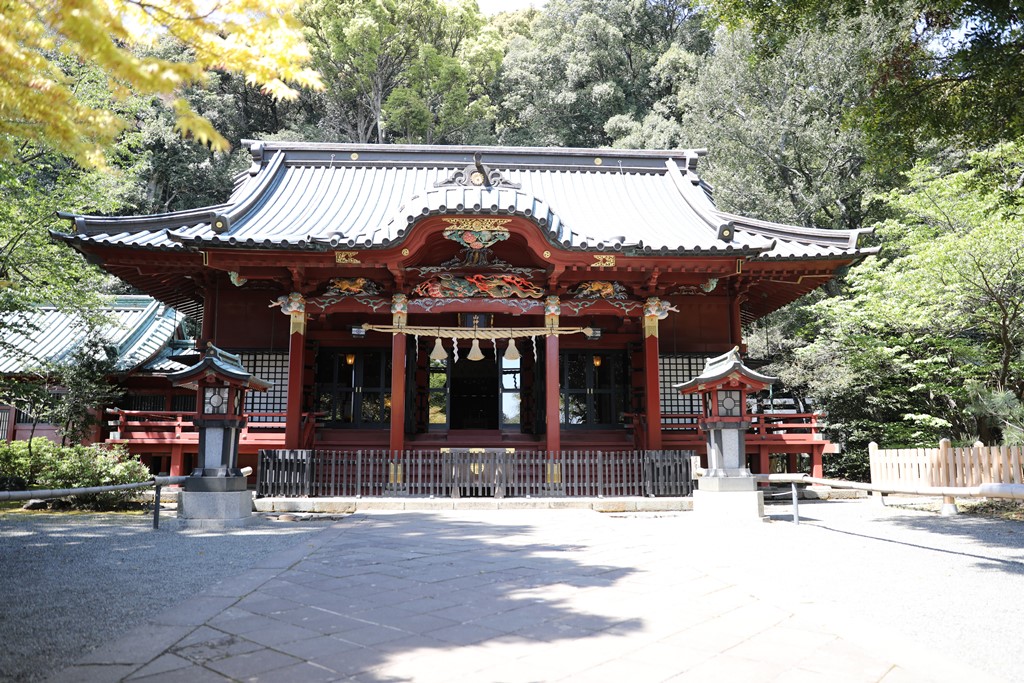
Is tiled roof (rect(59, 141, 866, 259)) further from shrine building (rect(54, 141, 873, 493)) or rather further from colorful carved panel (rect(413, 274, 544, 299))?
colorful carved panel (rect(413, 274, 544, 299))

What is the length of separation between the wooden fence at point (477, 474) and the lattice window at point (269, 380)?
2.23m

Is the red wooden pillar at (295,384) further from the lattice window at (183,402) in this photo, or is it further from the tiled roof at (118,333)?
the lattice window at (183,402)

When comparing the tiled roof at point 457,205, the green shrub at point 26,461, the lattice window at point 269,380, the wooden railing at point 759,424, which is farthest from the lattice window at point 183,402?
the wooden railing at point 759,424

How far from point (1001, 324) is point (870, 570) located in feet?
32.1

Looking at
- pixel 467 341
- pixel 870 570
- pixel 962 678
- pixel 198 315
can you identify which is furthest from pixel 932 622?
pixel 198 315

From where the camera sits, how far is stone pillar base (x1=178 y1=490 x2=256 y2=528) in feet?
29.0

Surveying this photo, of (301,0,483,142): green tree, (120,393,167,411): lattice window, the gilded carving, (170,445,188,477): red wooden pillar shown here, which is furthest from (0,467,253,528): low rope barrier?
(301,0,483,142): green tree

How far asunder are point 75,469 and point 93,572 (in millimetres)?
5572

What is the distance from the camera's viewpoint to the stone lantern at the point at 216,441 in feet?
29.3

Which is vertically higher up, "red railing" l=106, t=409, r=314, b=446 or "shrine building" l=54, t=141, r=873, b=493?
"shrine building" l=54, t=141, r=873, b=493

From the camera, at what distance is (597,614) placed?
14.3ft

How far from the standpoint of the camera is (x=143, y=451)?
12.8 m

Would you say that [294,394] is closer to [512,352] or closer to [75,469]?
[75,469]

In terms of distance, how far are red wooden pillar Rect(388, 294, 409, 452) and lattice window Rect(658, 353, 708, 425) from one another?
5.30 metres
